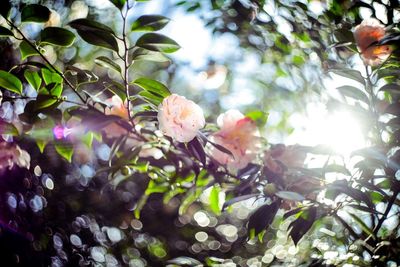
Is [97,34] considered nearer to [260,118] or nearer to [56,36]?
[56,36]

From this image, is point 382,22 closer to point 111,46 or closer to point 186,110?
point 186,110

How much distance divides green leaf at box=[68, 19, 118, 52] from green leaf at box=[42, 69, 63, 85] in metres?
0.11

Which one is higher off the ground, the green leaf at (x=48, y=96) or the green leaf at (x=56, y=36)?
the green leaf at (x=56, y=36)

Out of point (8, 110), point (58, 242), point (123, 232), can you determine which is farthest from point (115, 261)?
point (8, 110)

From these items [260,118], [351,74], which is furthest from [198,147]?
[351,74]

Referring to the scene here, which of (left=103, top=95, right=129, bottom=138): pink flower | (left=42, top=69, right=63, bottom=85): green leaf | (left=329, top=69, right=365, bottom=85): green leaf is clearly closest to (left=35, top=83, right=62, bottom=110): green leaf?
(left=42, top=69, right=63, bottom=85): green leaf

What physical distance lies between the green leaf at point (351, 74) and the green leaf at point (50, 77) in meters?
0.62

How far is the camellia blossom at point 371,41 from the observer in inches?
33.0

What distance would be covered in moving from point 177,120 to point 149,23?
0.67 ft

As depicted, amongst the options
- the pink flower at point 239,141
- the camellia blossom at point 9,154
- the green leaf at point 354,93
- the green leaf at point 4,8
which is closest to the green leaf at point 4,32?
the green leaf at point 4,8

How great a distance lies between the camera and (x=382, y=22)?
3.18 feet

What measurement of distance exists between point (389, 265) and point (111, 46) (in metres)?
0.73

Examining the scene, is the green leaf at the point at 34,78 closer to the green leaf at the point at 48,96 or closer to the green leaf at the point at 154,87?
the green leaf at the point at 48,96

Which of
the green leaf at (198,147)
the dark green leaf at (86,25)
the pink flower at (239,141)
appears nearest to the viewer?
the dark green leaf at (86,25)
